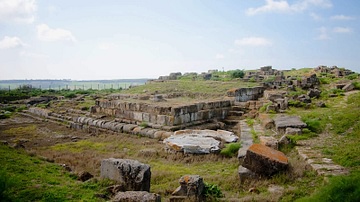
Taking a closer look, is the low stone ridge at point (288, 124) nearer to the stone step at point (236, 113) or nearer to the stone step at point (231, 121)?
the stone step at point (231, 121)

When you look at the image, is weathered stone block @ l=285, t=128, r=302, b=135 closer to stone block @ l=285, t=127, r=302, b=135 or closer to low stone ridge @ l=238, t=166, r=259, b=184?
stone block @ l=285, t=127, r=302, b=135

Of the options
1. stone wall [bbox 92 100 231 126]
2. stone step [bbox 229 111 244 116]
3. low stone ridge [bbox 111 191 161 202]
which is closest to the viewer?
low stone ridge [bbox 111 191 161 202]

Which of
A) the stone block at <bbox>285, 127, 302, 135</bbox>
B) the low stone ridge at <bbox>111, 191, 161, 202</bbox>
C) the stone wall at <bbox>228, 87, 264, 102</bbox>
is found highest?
the stone wall at <bbox>228, 87, 264, 102</bbox>

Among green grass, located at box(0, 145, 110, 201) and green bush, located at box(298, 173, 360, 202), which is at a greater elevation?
green bush, located at box(298, 173, 360, 202)

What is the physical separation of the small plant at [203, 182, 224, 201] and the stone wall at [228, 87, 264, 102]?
13.0 m

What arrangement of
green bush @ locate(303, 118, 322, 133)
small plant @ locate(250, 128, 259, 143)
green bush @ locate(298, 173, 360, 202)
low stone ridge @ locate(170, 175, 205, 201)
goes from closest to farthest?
green bush @ locate(298, 173, 360, 202) → low stone ridge @ locate(170, 175, 205, 201) → green bush @ locate(303, 118, 322, 133) → small plant @ locate(250, 128, 259, 143)

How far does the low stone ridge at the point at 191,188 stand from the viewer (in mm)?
5293

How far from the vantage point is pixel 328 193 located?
13.6 ft

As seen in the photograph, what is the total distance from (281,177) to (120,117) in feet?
35.0

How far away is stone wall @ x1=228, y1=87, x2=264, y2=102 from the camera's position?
59.8 ft

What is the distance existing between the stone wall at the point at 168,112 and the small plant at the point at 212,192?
271 inches

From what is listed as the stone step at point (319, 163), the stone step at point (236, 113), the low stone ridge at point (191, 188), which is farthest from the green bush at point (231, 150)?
the stone step at point (236, 113)

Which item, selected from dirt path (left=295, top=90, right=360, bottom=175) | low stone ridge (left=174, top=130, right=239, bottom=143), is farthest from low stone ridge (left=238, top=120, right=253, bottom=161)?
dirt path (left=295, top=90, right=360, bottom=175)

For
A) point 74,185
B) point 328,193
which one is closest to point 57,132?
point 74,185
